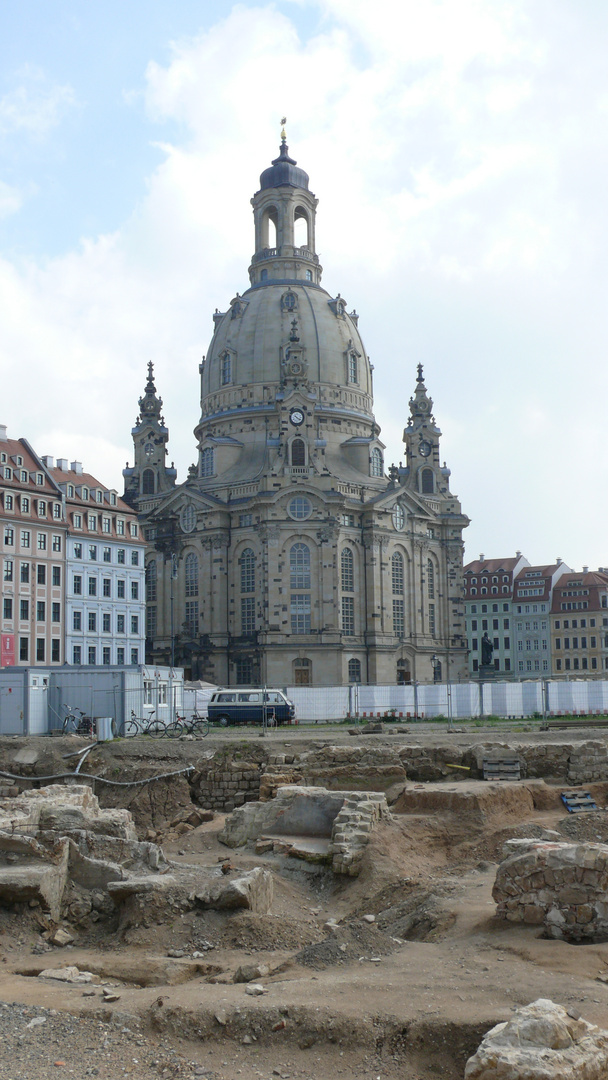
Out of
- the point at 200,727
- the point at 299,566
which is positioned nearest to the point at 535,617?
the point at 299,566

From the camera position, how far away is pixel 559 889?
17.4 m

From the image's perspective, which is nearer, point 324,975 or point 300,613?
point 324,975

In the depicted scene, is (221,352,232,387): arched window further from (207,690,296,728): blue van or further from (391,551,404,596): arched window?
(207,690,296,728): blue van

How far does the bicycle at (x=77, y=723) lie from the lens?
1903 inches

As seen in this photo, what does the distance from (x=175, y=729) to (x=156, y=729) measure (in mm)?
1032

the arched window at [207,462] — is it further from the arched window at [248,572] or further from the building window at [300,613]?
the building window at [300,613]

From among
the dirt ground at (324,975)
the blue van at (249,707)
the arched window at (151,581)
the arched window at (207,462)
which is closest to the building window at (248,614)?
the arched window at (151,581)

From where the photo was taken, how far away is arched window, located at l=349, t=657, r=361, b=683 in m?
92.2

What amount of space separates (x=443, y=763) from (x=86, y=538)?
47.9 meters

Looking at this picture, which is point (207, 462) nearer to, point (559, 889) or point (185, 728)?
point (185, 728)

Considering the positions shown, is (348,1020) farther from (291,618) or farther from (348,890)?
(291,618)

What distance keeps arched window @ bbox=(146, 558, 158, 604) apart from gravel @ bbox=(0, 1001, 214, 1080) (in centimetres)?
8753

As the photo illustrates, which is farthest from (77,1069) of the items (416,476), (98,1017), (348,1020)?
(416,476)

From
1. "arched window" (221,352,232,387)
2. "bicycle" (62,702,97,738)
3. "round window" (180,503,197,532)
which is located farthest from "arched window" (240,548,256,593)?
"bicycle" (62,702,97,738)
